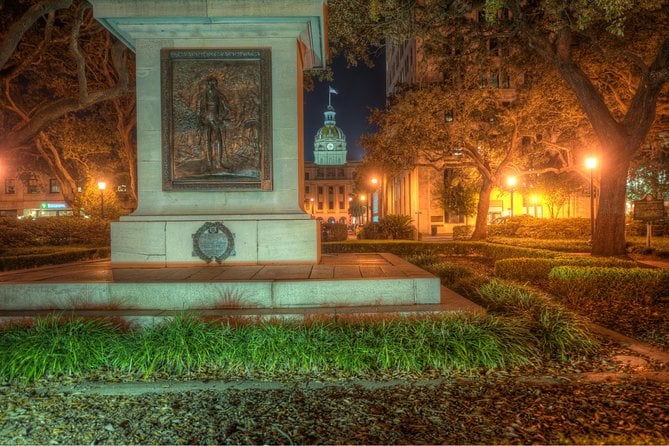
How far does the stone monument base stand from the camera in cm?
806

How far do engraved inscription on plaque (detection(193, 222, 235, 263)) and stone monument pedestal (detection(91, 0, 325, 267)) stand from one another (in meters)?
0.03

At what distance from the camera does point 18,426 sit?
3.94 meters

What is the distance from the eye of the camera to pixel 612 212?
1527cm

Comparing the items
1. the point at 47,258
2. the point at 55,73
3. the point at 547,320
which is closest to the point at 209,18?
the point at 547,320

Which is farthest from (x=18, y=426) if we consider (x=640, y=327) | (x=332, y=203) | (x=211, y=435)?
(x=332, y=203)

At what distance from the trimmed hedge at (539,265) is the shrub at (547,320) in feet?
17.8

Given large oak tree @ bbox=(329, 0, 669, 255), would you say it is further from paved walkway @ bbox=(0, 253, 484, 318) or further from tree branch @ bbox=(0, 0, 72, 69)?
paved walkway @ bbox=(0, 253, 484, 318)

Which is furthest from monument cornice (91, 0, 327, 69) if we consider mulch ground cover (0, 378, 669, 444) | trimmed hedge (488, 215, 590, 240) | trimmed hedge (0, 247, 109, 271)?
trimmed hedge (488, 215, 590, 240)

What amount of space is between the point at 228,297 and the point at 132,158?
23.6 metres

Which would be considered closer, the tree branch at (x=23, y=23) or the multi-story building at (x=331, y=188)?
the tree branch at (x=23, y=23)

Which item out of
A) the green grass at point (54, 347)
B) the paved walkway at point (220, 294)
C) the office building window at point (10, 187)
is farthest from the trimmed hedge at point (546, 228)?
the office building window at point (10, 187)

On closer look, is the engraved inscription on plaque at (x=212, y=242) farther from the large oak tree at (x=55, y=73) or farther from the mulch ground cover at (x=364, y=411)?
the large oak tree at (x=55, y=73)

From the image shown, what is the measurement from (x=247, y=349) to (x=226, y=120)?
4.59m

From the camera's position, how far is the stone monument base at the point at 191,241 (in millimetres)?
8062
